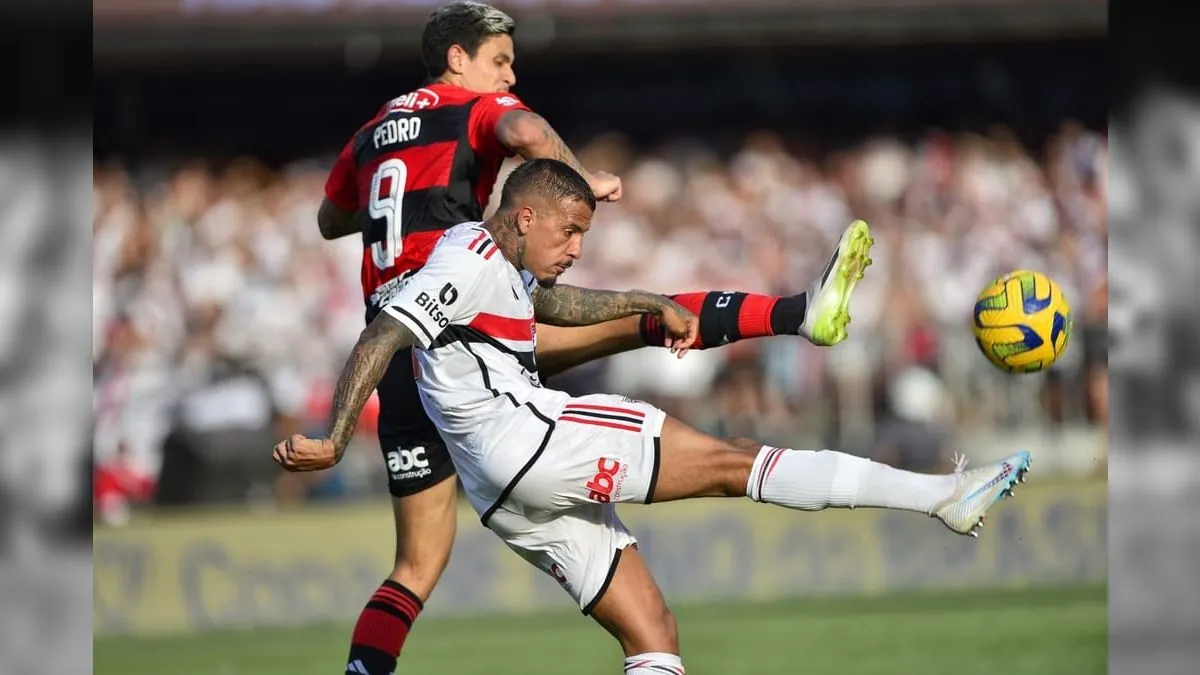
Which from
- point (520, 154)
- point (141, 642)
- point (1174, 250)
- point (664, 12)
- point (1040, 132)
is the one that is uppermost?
point (664, 12)

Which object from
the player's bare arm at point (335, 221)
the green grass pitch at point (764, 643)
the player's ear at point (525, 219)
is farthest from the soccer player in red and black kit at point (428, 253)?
the green grass pitch at point (764, 643)

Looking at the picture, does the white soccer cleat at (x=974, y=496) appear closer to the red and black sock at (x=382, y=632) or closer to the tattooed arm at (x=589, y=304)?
the tattooed arm at (x=589, y=304)

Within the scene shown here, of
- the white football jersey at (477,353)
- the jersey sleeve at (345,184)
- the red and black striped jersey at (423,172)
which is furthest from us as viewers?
the jersey sleeve at (345,184)

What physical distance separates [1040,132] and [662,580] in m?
7.76

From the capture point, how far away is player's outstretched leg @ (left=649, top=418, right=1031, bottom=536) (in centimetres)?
592

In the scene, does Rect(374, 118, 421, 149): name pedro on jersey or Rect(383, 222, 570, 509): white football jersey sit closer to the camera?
Rect(383, 222, 570, 509): white football jersey

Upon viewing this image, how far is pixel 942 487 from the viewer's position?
5926mm

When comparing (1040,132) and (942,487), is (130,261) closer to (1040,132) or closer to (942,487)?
(1040,132)

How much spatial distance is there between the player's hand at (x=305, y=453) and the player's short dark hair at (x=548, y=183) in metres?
1.31

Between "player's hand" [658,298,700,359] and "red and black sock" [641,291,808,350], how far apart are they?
0.04 metres

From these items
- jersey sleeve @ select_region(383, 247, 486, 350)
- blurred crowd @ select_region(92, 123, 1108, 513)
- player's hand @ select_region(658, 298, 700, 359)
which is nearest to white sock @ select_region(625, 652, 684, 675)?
player's hand @ select_region(658, 298, 700, 359)

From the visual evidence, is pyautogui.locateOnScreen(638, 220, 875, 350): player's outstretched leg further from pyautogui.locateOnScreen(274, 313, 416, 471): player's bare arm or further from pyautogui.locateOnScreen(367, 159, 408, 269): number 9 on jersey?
pyautogui.locateOnScreen(274, 313, 416, 471): player's bare arm

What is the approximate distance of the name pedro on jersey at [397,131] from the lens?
23.2ft

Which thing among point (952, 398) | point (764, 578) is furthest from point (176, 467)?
point (952, 398)
